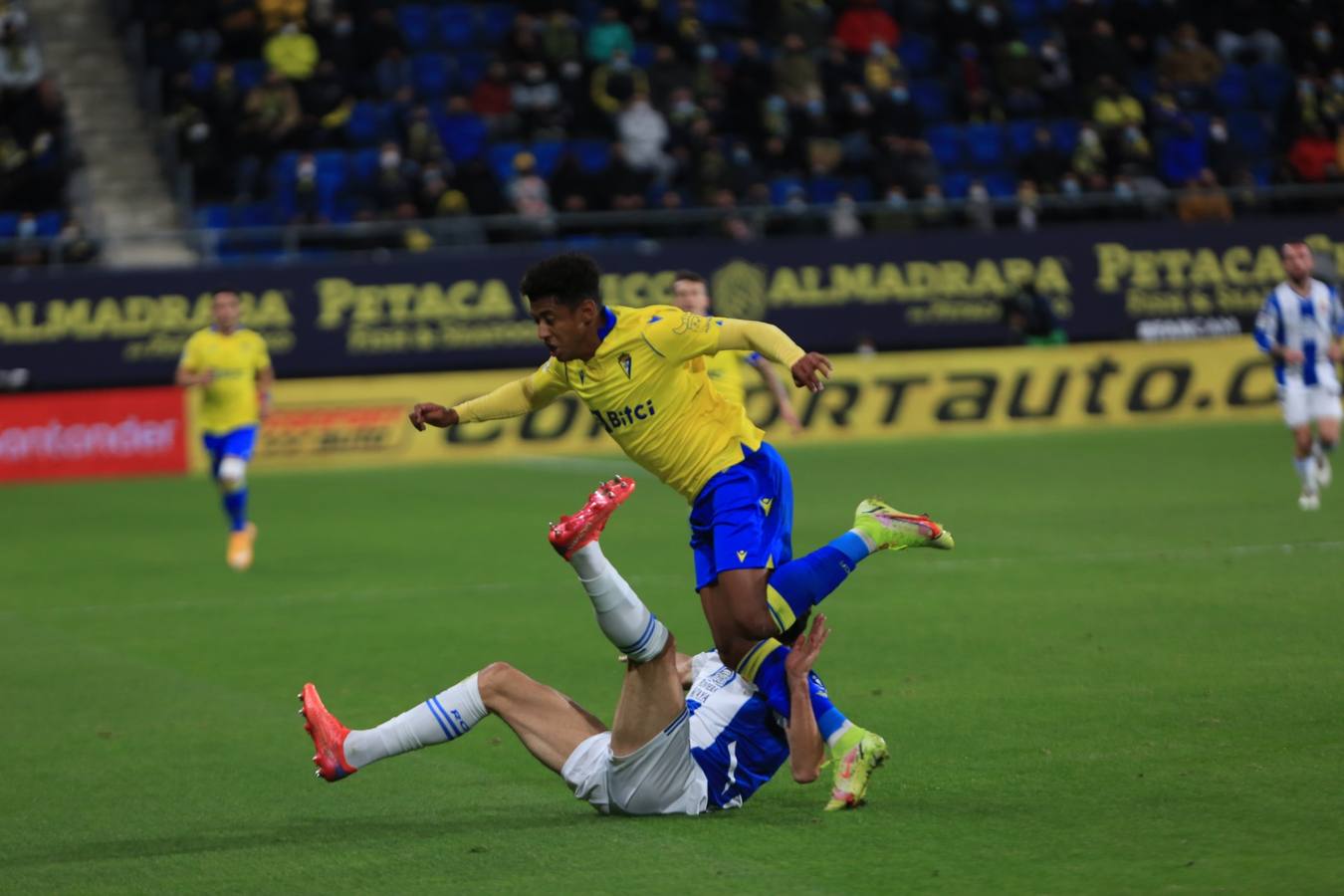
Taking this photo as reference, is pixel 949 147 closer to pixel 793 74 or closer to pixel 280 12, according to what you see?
pixel 793 74

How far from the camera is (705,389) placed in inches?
320

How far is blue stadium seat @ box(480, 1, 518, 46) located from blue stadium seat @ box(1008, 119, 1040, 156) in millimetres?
7536

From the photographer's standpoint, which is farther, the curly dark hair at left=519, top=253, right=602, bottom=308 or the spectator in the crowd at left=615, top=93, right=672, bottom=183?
the spectator in the crowd at left=615, top=93, right=672, bottom=183

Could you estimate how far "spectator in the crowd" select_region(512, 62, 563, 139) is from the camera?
27.2 metres

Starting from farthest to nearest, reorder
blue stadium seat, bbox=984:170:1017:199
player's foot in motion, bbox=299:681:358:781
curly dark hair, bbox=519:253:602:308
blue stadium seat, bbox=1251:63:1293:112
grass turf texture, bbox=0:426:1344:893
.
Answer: blue stadium seat, bbox=1251:63:1293:112
blue stadium seat, bbox=984:170:1017:199
curly dark hair, bbox=519:253:602:308
player's foot in motion, bbox=299:681:358:781
grass turf texture, bbox=0:426:1344:893

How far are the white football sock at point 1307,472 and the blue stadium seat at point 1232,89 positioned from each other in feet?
47.2

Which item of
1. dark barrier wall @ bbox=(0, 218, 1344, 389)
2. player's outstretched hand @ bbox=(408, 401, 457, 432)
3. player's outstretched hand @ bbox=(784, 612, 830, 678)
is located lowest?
dark barrier wall @ bbox=(0, 218, 1344, 389)

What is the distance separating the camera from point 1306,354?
56.4 ft

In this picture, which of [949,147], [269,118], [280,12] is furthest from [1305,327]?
[280,12]

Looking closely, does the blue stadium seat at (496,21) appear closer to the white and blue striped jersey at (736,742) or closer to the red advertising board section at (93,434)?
the red advertising board section at (93,434)

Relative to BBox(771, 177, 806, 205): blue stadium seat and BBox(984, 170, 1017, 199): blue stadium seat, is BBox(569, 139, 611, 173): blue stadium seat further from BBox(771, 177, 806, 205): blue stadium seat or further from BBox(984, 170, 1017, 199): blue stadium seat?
BBox(984, 170, 1017, 199): blue stadium seat

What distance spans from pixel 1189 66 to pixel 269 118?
13727mm

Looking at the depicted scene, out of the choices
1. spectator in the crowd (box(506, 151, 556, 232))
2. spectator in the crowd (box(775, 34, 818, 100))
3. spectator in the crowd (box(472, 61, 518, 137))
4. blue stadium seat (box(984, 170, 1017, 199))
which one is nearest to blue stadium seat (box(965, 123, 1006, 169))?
blue stadium seat (box(984, 170, 1017, 199))

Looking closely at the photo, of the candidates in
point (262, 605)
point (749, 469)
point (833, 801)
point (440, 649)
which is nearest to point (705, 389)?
point (749, 469)
